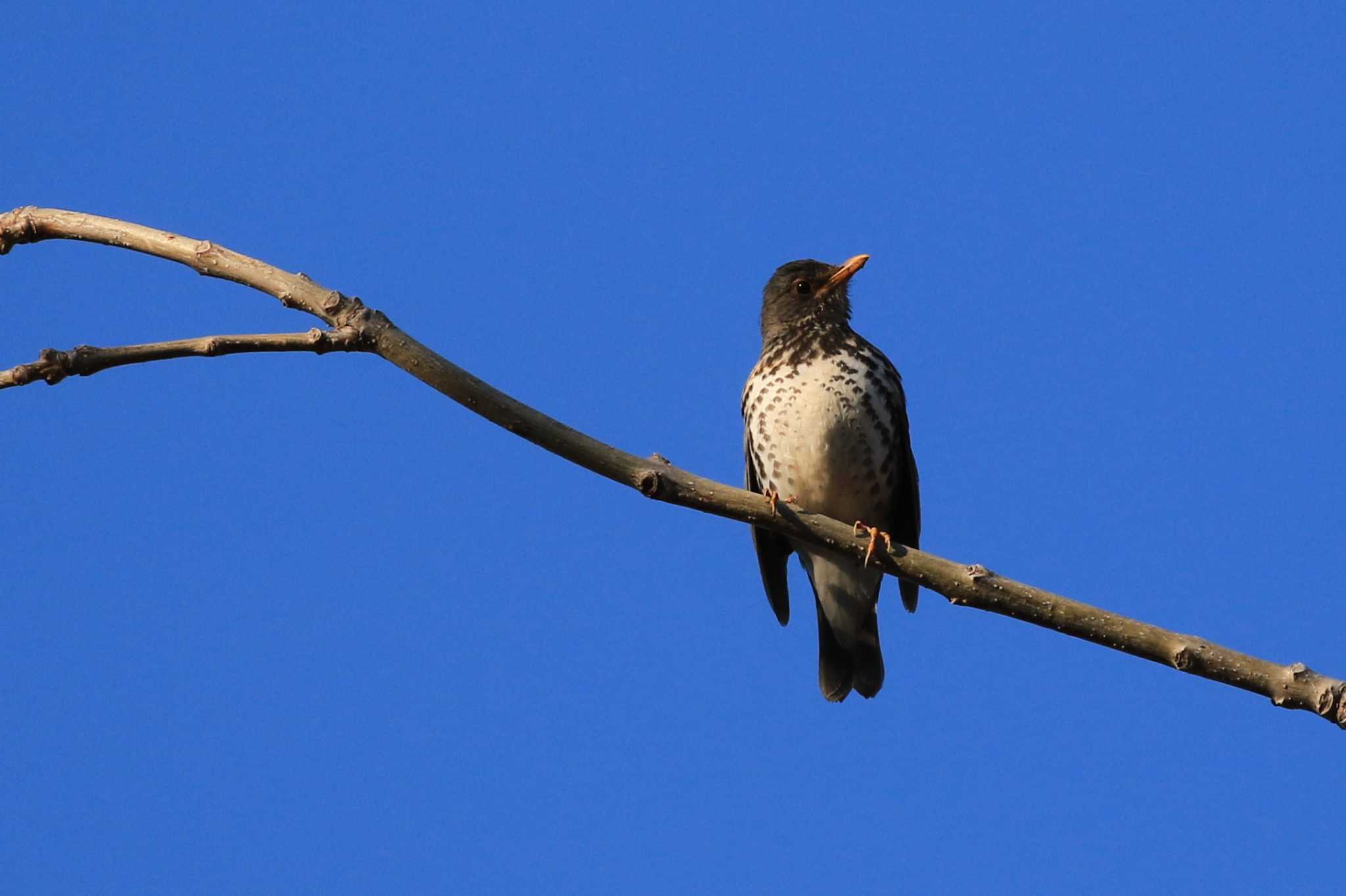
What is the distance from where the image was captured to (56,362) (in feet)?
12.9

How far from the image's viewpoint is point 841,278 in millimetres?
7863

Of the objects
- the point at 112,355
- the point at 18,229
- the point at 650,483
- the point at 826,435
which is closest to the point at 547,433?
the point at 650,483

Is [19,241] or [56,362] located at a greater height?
[19,241]

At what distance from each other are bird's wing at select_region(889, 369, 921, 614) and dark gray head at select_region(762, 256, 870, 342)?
508 millimetres

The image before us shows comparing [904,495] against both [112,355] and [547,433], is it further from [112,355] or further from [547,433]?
[112,355]

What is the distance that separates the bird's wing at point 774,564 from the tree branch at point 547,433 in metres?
3.48

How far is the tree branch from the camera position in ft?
13.4

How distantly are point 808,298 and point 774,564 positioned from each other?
4.81 ft

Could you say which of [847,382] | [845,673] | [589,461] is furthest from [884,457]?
[589,461]

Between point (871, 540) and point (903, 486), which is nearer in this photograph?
point (871, 540)

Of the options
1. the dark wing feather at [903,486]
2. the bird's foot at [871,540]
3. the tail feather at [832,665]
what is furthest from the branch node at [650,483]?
the tail feather at [832,665]

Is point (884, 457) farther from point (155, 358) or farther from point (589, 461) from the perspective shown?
point (155, 358)

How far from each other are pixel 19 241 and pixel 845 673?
5.01 meters

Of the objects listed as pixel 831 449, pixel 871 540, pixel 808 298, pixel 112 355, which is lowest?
pixel 112 355
